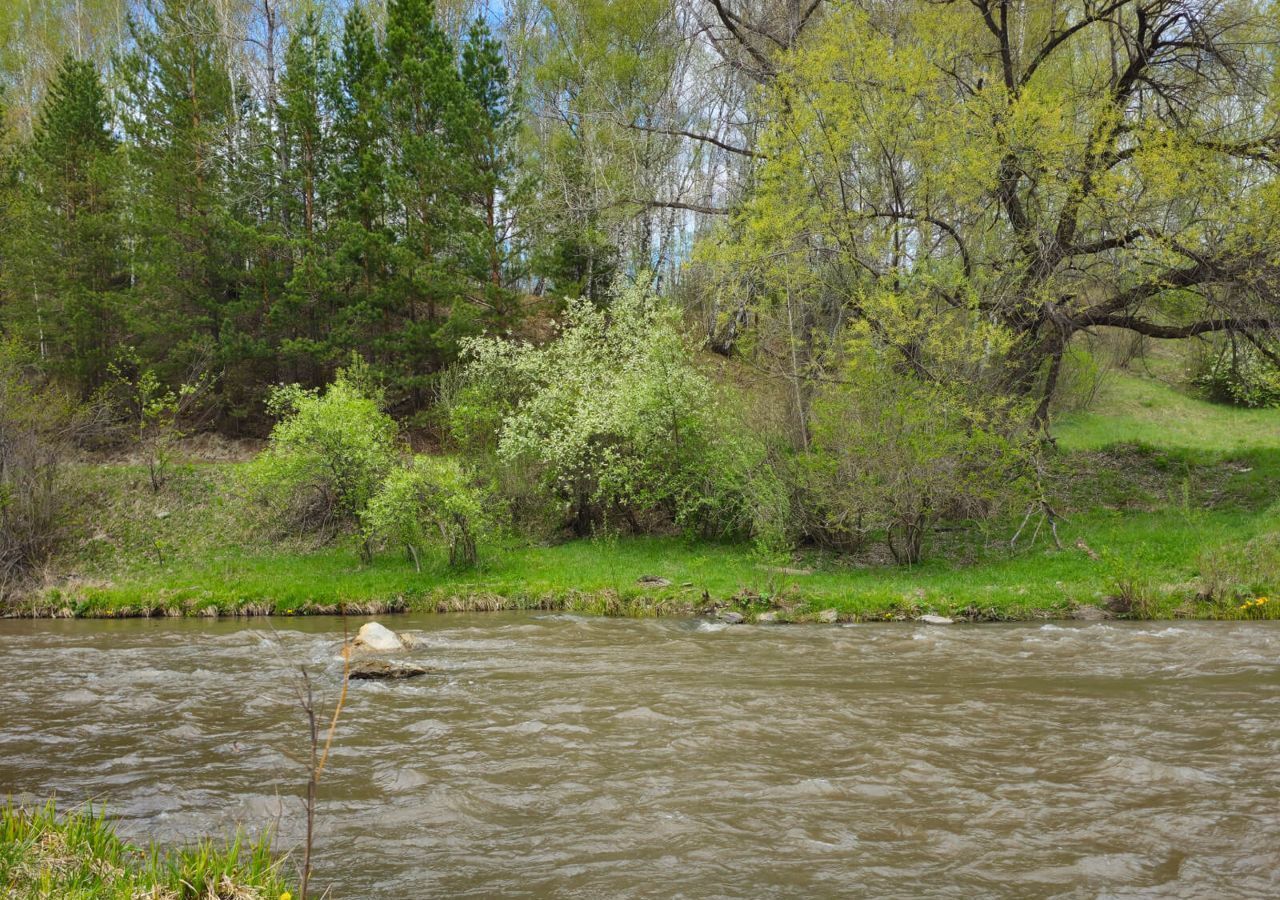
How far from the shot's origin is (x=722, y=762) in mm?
7297

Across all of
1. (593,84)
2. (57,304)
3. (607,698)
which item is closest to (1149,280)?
(607,698)

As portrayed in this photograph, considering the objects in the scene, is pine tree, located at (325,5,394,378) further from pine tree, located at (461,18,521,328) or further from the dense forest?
pine tree, located at (461,18,521,328)

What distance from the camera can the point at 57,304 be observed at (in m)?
26.1

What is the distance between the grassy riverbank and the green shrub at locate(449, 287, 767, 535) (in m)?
1.25

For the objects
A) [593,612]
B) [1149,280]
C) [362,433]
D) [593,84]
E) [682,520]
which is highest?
[593,84]

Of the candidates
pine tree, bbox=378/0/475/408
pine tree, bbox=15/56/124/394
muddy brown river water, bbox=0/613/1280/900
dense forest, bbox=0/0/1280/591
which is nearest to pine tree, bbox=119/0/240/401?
dense forest, bbox=0/0/1280/591

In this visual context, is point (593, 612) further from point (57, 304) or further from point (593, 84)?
point (57, 304)

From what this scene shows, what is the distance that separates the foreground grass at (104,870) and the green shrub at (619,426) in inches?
534

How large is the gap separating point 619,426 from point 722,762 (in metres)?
12.2

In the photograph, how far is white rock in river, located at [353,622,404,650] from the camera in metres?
11.9

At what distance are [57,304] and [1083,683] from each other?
95.4 ft

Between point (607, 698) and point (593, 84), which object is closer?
point (607, 698)

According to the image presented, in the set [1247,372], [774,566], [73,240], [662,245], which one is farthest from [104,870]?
[73,240]

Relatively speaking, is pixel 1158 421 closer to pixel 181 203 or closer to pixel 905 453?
pixel 905 453
